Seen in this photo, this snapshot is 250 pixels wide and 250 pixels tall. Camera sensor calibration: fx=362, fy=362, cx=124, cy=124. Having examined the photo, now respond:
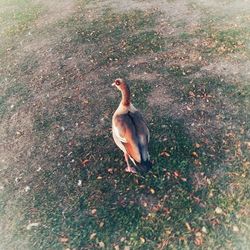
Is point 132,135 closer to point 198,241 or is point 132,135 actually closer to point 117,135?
point 117,135

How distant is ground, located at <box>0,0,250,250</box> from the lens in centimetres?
764

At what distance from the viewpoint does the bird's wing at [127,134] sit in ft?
25.2

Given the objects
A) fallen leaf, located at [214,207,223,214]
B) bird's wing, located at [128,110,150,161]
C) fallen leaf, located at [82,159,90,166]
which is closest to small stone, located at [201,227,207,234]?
fallen leaf, located at [214,207,223,214]

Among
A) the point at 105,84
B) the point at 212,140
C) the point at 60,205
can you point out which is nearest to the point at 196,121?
the point at 212,140

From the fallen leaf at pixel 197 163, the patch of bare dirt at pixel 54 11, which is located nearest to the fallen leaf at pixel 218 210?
the fallen leaf at pixel 197 163

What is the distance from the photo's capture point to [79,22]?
625 inches

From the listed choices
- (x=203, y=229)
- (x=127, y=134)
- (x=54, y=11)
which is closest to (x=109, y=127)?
(x=127, y=134)

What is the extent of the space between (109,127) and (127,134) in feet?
7.54

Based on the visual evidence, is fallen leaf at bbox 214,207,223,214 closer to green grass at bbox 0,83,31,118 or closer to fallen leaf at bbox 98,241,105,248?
fallen leaf at bbox 98,241,105,248

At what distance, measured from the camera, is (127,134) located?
788 cm

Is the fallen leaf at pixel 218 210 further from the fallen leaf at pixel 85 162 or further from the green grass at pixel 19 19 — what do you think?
the green grass at pixel 19 19

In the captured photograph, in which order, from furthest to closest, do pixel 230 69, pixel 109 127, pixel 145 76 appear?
pixel 145 76 < pixel 230 69 < pixel 109 127

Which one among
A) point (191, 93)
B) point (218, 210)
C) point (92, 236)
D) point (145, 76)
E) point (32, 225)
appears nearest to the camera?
point (92, 236)

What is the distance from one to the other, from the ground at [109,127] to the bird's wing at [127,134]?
1020 mm
